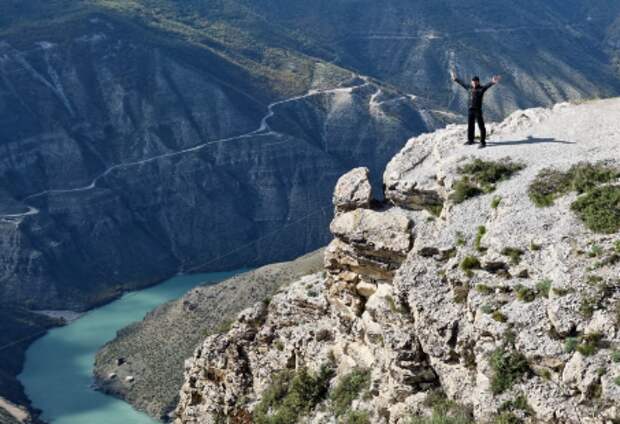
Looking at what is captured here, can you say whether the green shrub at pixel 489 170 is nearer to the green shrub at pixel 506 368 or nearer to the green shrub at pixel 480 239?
the green shrub at pixel 480 239

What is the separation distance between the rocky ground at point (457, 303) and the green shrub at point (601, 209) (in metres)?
0.03

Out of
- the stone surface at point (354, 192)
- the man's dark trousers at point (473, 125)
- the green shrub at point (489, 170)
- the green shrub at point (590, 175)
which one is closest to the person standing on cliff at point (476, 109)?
the man's dark trousers at point (473, 125)

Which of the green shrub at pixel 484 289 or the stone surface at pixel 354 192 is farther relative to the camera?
the stone surface at pixel 354 192

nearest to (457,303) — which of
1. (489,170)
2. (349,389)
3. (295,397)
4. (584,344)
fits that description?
(584,344)

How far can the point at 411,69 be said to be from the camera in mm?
146375

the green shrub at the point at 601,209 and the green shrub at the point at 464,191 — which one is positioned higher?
the green shrub at the point at 601,209

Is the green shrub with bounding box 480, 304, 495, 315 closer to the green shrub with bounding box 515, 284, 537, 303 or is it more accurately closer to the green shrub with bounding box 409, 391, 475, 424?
the green shrub with bounding box 515, 284, 537, 303

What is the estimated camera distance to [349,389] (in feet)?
60.0

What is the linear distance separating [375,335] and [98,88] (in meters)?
96.6

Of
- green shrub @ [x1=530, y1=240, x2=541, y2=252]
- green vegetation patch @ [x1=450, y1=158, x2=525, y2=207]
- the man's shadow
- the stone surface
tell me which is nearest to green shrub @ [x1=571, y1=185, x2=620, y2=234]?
green shrub @ [x1=530, y1=240, x2=541, y2=252]

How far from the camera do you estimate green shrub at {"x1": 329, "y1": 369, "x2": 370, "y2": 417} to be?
59.2ft

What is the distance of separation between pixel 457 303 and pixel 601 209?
9.87 feet

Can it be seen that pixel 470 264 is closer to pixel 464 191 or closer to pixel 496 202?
pixel 496 202

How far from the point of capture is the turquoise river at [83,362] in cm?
5881
